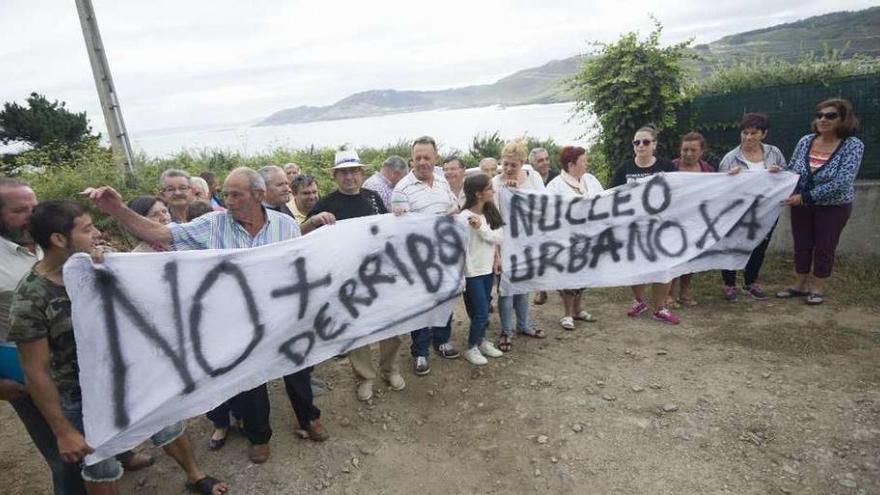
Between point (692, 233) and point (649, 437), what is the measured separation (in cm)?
235

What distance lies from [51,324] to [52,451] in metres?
0.82

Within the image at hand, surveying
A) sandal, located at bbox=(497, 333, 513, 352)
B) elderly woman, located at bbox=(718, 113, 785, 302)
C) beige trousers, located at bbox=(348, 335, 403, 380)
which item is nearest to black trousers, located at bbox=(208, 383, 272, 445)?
beige trousers, located at bbox=(348, 335, 403, 380)

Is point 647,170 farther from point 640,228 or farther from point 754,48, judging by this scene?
point 754,48

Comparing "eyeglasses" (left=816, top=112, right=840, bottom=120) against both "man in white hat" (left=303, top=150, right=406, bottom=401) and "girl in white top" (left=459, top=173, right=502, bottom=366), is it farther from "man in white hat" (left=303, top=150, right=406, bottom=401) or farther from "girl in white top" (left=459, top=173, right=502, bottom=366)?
"man in white hat" (left=303, top=150, right=406, bottom=401)

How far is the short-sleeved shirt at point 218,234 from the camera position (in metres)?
3.03

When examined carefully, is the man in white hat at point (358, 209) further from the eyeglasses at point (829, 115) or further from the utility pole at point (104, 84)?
the utility pole at point (104, 84)

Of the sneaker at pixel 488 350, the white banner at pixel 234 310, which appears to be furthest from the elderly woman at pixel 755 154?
the white banner at pixel 234 310

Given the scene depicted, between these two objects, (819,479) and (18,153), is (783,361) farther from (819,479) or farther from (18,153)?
(18,153)

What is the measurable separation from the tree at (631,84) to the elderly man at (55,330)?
6.81 metres

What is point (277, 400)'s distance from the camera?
4.09 metres

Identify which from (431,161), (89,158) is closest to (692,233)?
(431,161)

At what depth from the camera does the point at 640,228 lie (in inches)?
185

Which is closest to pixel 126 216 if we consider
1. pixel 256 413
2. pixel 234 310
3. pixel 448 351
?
pixel 234 310

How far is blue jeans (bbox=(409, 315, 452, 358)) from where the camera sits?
4.24 meters
